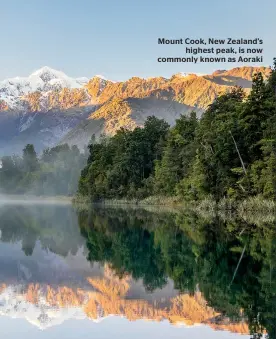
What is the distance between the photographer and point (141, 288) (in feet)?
49.9

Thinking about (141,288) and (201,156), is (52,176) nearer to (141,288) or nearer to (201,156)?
(201,156)

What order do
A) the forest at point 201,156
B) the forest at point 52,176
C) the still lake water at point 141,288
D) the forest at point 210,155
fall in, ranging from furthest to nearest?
the forest at point 52,176, the forest at point 201,156, the forest at point 210,155, the still lake water at point 141,288

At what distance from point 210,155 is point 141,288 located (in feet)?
150

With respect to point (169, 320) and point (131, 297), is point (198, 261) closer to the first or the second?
point (131, 297)

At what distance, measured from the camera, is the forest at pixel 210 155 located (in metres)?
52.7

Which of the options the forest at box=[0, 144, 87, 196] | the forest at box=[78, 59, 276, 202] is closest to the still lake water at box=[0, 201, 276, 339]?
the forest at box=[78, 59, 276, 202]

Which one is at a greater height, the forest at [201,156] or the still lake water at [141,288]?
the forest at [201,156]

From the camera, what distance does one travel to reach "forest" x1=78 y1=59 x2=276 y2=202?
173 feet

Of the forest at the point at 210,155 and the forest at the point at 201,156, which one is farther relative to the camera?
the forest at the point at 201,156

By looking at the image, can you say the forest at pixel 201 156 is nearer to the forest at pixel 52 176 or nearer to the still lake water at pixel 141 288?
the still lake water at pixel 141 288

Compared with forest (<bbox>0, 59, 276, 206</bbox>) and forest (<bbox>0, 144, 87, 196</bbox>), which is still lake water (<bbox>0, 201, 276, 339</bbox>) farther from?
forest (<bbox>0, 144, 87, 196</bbox>)

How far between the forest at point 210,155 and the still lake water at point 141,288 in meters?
25.6

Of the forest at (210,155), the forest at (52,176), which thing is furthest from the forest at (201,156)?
the forest at (52,176)

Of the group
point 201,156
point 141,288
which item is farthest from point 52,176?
point 141,288
